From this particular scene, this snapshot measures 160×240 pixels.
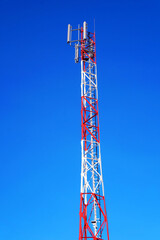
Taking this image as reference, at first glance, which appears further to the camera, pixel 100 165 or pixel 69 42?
pixel 69 42

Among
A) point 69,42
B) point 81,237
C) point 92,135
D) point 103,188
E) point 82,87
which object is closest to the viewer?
point 81,237

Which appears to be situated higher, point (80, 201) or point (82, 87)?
point (82, 87)

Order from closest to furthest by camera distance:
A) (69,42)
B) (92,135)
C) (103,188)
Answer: (103,188), (92,135), (69,42)

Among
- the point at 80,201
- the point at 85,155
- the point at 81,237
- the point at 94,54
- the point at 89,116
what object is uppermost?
the point at 94,54

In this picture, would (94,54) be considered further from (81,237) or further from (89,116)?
(81,237)

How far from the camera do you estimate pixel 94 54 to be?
48062 mm

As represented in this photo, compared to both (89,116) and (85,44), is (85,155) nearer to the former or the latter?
(89,116)

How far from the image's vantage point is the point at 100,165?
41000 mm

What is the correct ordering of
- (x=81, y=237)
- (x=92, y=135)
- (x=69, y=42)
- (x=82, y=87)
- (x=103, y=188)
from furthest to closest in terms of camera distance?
(x=69, y=42)
(x=82, y=87)
(x=92, y=135)
(x=103, y=188)
(x=81, y=237)

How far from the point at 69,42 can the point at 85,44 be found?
235 cm

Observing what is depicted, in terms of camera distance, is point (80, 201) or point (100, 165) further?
point (100, 165)

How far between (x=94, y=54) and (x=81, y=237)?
25.1 meters

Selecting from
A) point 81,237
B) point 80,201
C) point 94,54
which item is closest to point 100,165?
point 80,201

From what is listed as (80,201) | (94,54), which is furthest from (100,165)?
(94,54)
